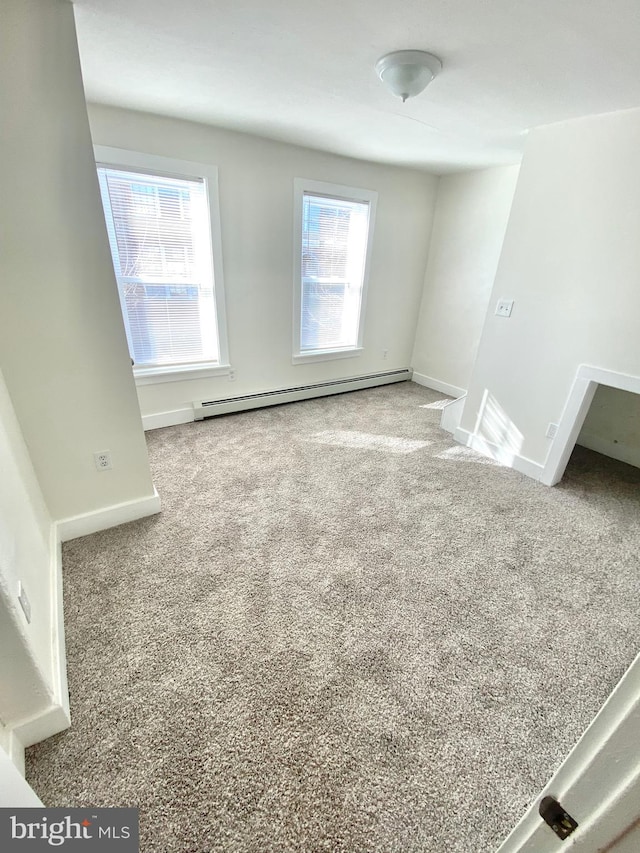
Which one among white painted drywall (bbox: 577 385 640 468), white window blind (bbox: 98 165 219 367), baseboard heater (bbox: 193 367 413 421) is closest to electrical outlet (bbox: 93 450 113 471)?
white window blind (bbox: 98 165 219 367)

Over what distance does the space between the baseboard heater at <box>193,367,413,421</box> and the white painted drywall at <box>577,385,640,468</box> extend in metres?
2.07

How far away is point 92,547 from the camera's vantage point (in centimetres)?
186

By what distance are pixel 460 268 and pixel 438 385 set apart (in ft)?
4.33

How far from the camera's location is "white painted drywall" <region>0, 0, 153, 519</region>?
1.31m

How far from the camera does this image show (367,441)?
10.1ft

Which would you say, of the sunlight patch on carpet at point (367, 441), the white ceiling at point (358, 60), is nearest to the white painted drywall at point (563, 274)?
the white ceiling at point (358, 60)

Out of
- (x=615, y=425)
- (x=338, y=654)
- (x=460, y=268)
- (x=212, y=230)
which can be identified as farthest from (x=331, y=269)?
(x=338, y=654)

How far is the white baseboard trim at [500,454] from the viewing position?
267cm

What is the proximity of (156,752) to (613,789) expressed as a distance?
1278 millimetres

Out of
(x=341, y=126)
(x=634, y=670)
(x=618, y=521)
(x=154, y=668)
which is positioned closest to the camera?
(x=634, y=670)

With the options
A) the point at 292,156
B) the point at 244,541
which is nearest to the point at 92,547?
the point at 244,541

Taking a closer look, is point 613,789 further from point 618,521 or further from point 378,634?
point 618,521

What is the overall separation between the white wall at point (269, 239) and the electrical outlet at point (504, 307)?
1.59 meters

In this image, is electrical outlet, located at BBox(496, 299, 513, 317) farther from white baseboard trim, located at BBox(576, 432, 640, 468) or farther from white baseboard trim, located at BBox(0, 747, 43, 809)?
white baseboard trim, located at BBox(0, 747, 43, 809)
